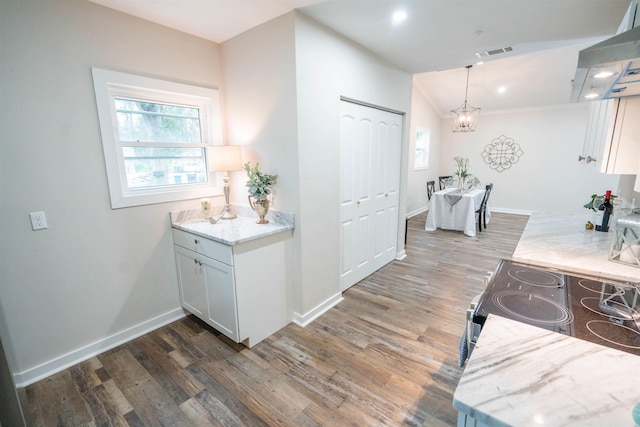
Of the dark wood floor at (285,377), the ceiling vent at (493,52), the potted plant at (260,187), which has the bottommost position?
the dark wood floor at (285,377)

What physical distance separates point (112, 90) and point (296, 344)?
8.08ft

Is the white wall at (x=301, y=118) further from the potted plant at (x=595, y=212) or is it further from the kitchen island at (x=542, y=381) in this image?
the potted plant at (x=595, y=212)

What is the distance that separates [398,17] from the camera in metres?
2.22

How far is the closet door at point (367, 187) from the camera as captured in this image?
9.59 feet

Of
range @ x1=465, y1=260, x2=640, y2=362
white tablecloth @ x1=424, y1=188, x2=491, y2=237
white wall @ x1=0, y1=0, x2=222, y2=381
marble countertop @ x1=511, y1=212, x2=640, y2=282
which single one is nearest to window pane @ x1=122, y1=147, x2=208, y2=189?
white wall @ x1=0, y1=0, x2=222, y2=381

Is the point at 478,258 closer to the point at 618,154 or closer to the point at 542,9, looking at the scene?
the point at 618,154

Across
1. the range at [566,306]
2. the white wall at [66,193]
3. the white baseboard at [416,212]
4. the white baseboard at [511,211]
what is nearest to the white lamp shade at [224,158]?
the white wall at [66,193]

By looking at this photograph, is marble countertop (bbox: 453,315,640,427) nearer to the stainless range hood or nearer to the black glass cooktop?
the black glass cooktop

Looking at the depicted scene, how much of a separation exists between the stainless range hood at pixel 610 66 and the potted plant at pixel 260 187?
1.97 metres

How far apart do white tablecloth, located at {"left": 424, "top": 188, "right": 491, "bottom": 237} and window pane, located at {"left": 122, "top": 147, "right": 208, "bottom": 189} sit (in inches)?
177

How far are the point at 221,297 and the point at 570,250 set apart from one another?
2474 mm

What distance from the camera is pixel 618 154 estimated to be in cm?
174

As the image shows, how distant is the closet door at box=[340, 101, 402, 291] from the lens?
9.59ft

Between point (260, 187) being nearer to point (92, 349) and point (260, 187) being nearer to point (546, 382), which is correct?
point (92, 349)
